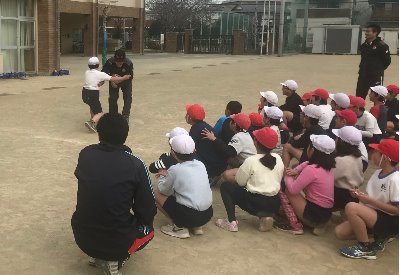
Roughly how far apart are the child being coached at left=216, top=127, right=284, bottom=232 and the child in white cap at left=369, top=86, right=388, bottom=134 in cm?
311

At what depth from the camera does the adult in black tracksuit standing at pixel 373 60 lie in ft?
29.7

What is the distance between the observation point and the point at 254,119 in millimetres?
5840

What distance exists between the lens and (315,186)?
432cm

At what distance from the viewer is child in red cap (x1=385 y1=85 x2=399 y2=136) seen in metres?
7.10

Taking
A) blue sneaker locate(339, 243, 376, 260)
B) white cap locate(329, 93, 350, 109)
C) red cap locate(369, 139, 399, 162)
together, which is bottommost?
blue sneaker locate(339, 243, 376, 260)

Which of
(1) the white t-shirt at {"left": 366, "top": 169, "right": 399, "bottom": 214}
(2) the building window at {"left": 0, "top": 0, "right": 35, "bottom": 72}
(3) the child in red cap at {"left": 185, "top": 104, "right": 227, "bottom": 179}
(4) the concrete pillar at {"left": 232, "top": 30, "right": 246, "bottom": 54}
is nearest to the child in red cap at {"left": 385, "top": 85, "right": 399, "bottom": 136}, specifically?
(3) the child in red cap at {"left": 185, "top": 104, "right": 227, "bottom": 179}

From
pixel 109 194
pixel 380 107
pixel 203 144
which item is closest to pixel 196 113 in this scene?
pixel 203 144

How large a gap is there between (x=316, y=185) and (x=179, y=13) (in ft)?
162

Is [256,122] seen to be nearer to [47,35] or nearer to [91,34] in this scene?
[47,35]

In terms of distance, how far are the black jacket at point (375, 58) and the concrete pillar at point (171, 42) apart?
118 ft

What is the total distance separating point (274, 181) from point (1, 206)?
2695mm

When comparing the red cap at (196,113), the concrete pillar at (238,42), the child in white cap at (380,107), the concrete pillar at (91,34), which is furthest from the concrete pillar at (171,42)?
the red cap at (196,113)

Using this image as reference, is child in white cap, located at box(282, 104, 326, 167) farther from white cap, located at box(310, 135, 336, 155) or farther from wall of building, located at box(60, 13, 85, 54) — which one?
wall of building, located at box(60, 13, 85, 54)

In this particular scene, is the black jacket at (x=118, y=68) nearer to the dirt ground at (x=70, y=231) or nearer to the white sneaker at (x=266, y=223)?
the dirt ground at (x=70, y=231)
